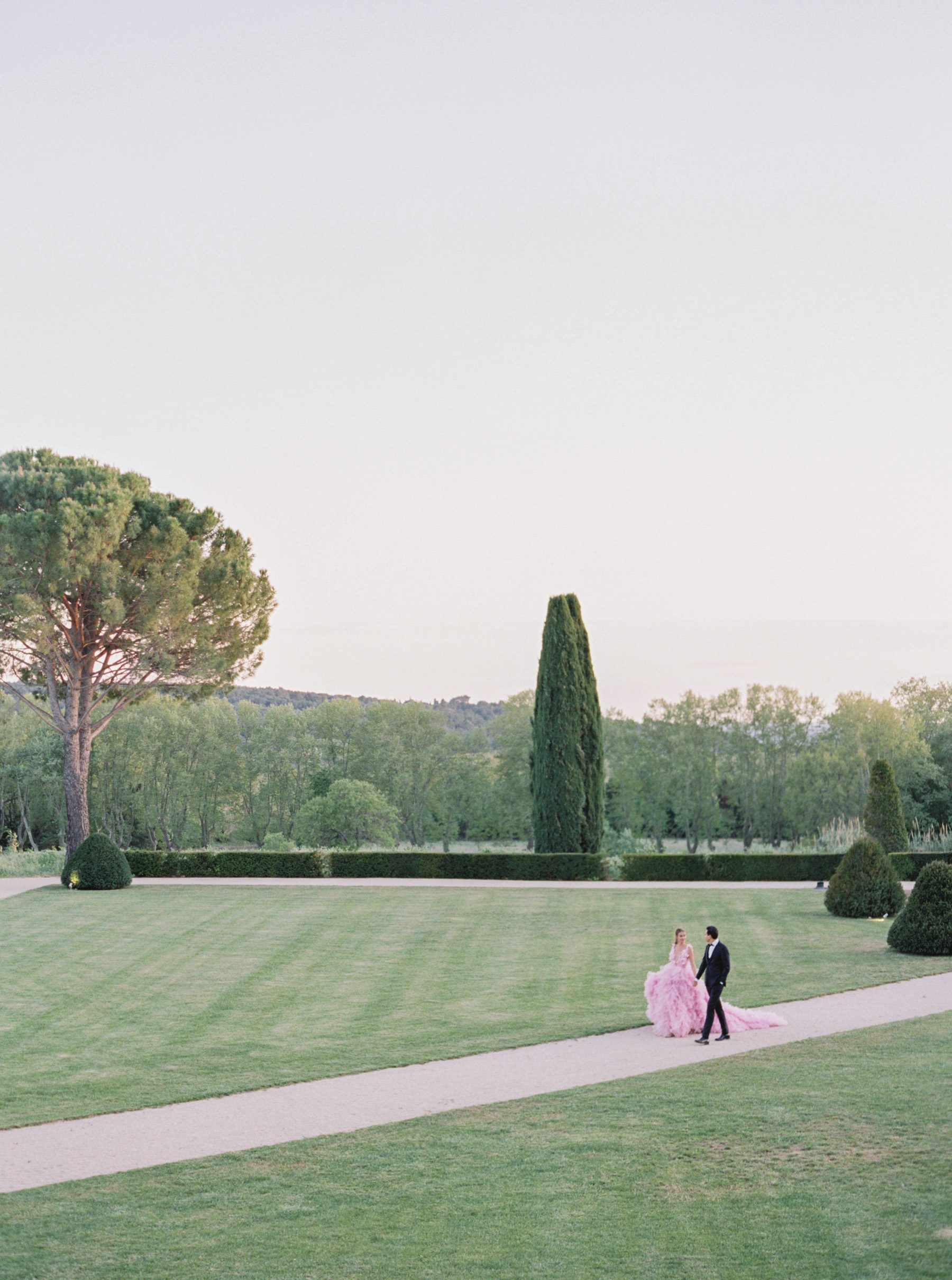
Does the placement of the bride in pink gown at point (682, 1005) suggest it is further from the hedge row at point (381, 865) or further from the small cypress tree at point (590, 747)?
the small cypress tree at point (590, 747)

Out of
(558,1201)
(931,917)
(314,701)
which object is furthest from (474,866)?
(314,701)

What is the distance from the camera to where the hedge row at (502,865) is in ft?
109

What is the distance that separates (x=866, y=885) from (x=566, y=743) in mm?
14378

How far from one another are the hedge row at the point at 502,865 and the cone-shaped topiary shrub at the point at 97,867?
3021mm

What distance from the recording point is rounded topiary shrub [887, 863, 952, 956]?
18.0 metres

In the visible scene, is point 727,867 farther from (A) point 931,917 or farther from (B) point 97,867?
(B) point 97,867

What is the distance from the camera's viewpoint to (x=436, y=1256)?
21.1 feet

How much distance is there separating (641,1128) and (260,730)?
203 feet

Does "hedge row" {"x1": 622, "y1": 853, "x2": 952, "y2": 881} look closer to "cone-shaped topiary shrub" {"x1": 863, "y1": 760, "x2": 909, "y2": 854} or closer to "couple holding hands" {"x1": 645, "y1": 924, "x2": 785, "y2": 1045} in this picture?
"cone-shaped topiary shrub" {"x1": 863, "y1": 760, "x2": 909, "y2": 854}

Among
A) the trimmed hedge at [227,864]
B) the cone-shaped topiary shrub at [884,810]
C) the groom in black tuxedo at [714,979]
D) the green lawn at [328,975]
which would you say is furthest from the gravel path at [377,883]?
the groom in black tuxedo at [714,979]

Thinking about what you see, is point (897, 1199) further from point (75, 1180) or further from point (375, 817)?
point (375, 817)

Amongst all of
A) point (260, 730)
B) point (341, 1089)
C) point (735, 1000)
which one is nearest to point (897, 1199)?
point (341, 1089)

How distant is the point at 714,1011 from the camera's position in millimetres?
12516

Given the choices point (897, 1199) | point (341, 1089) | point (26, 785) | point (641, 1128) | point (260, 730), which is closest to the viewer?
point (897, 1199)
